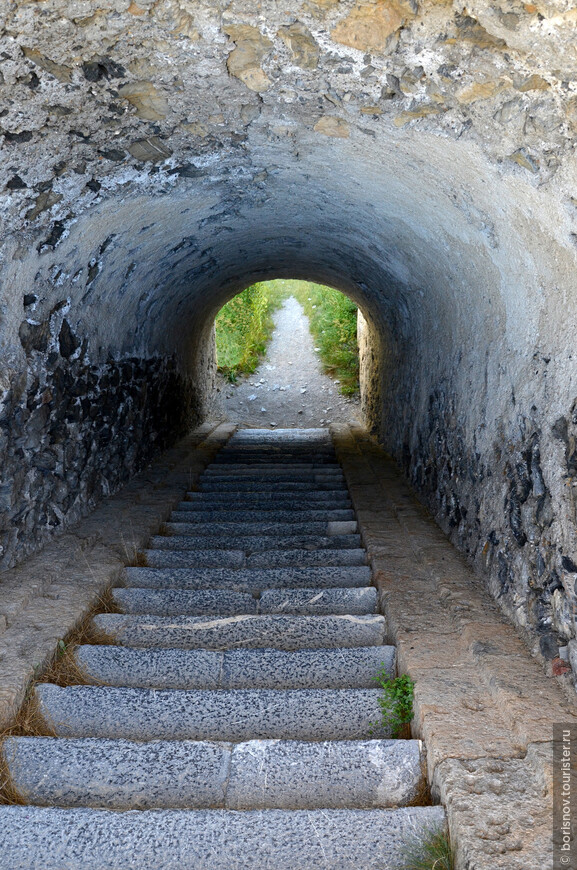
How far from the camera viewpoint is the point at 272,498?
539 cm

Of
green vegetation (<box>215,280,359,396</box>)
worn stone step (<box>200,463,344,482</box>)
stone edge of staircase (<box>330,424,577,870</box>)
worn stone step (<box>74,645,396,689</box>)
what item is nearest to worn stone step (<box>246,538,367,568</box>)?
stone edge of staircase (<box>330,424,577,870</box>)

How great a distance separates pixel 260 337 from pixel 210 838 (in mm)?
14684

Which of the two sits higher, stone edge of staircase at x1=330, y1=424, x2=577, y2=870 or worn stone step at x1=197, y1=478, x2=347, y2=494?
worn stone step at x1=197, y1=478, x2=347, y2=494

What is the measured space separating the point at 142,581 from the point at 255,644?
933 millimetres

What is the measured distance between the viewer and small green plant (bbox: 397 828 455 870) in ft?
5.61

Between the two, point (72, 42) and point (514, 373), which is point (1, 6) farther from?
point (514, 373)

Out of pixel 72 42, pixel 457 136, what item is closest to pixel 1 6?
pixel 72 42

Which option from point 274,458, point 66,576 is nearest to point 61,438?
point 66,576

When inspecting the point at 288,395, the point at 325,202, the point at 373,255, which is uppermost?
the point at 325,202

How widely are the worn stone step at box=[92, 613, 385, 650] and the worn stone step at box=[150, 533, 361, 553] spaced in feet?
3.47

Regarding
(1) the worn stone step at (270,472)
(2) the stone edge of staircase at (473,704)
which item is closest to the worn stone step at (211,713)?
(2) the stone edge of staircase at (473,704)

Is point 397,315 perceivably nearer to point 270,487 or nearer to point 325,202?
point 270,487

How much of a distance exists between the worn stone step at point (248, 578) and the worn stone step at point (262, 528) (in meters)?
0.79

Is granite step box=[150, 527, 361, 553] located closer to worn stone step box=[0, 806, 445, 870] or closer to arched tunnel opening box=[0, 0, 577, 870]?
arched tunnel opening box=[0, 0, 577, 870]
